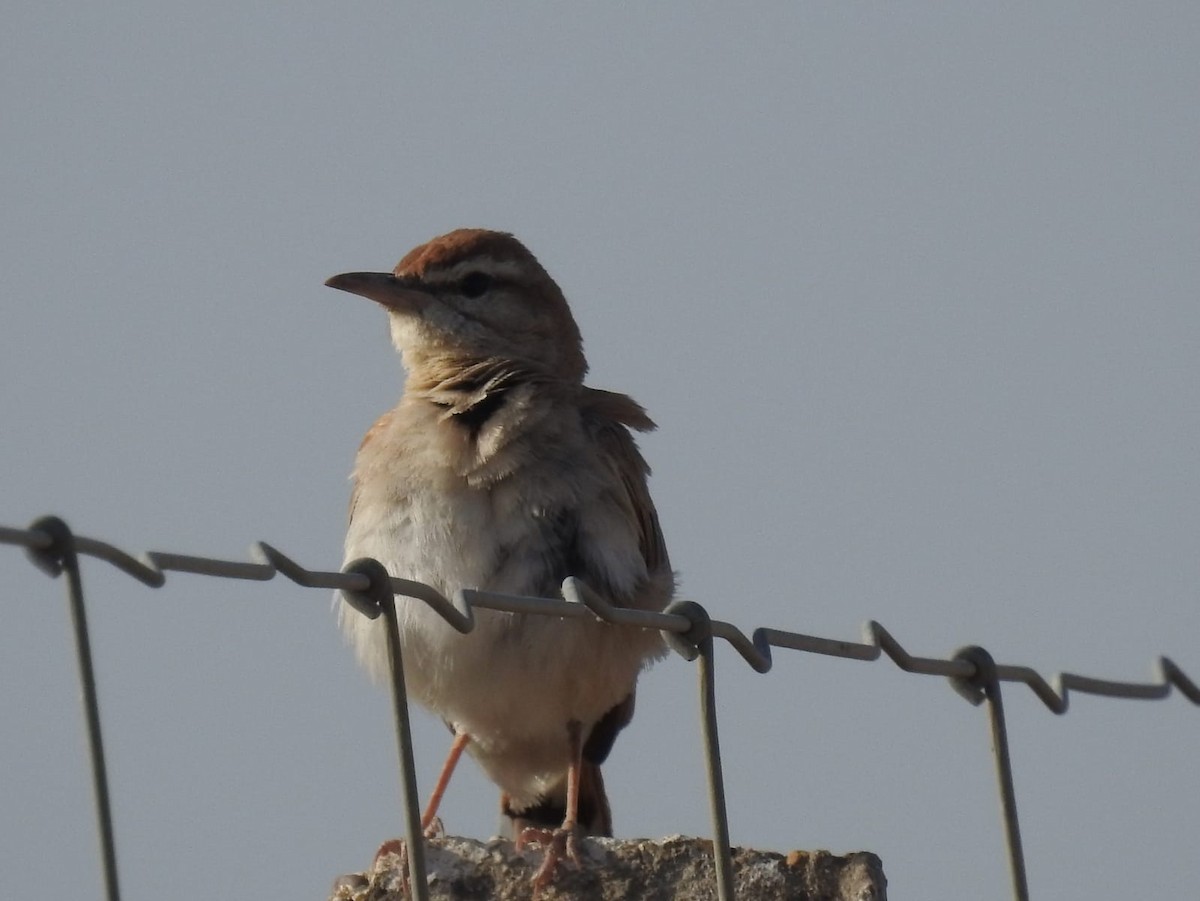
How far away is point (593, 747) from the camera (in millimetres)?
7125

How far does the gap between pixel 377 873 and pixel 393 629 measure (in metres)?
2.04

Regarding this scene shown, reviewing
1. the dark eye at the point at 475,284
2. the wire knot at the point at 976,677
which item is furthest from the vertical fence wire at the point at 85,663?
the dark eye at the point at 475,284

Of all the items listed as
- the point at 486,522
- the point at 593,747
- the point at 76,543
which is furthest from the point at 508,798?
the point at 76,543

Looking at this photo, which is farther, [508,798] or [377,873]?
[508,798]

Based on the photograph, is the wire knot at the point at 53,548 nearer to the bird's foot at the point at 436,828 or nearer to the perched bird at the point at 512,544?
the perched bird at the point at 512,544

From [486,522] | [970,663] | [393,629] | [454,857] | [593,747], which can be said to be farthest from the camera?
[593,747]

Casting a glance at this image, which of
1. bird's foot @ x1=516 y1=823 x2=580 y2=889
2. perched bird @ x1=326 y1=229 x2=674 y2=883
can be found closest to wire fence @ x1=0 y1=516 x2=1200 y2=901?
bird's foot @ x1=516 y1=823 x2=580 y2=889

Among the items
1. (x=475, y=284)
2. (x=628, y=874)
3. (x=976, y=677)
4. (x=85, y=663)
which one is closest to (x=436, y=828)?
(x=628, y=874)

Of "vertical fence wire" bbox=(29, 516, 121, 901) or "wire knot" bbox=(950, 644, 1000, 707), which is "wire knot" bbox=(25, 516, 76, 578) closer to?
"vertical fence wire" bbox=(29, 516, 121, 901)

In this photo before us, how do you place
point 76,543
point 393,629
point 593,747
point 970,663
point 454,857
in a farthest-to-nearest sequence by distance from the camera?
point 593,747
point 454,857
point 970,663
point 393,629
point 76,543

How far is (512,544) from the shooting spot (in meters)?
6.21

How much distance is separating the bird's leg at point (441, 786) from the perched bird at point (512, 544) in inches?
0.4

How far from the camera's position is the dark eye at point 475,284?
7.52 m

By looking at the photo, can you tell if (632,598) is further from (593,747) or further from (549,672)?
(593,747)
